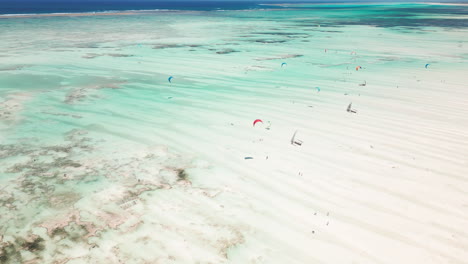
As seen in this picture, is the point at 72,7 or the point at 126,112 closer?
the point at 126,112

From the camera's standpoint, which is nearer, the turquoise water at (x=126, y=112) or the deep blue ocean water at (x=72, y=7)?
the turquoise water at (x=126, y=112)

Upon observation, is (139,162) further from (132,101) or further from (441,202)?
(441,202)

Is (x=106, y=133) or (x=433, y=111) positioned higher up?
(x=433, y=111)

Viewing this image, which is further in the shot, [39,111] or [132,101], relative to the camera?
[132,101]

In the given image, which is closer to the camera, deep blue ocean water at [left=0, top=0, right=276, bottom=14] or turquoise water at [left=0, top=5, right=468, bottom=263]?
turquoise water at [left=0, top=5, right=468, bottom=263]

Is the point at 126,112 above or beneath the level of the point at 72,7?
beneath

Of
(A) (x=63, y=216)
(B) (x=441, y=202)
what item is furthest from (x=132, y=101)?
(B) (x=441, y=202)

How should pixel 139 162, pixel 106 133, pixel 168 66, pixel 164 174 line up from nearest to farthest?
pixel 164 174 → pixel 139 162 → pixel 106 133 → pixel 168 66

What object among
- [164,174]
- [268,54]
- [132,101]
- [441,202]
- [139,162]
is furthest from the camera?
[268,54]
